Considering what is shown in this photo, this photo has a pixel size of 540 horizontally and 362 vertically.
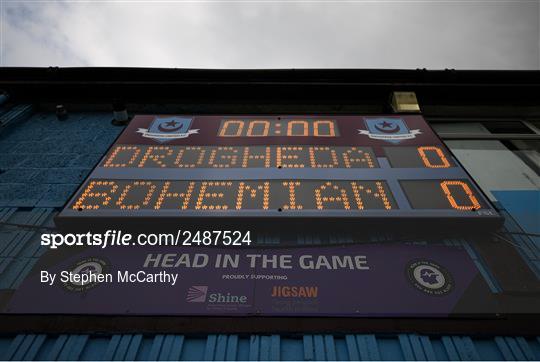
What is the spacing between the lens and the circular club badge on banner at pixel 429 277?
2586 mm

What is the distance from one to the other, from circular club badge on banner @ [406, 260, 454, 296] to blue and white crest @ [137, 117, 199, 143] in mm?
2714

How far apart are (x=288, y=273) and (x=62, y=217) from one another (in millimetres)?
1889

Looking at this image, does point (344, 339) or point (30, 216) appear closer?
point (344, 339)

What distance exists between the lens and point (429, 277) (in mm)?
2686

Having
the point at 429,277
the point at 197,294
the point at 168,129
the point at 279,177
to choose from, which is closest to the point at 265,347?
the point at 197,294

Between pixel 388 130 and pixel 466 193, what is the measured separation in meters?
1.23

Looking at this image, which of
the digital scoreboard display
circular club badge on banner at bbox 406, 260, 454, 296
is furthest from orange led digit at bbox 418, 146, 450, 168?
circular club badge on banner at bbox 406, 260, 454, 296

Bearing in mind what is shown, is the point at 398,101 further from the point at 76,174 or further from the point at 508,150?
the point at 76,174

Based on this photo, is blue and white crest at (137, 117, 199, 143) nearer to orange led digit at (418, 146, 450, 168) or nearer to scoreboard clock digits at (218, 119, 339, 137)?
scoreboard clock digits at (218, 119, 339, 137)

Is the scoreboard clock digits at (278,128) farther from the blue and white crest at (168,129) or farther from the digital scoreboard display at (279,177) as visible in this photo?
the blue and white crest at (168,129)

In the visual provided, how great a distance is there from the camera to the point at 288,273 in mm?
2711

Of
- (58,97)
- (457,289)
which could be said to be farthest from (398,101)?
(58,97)

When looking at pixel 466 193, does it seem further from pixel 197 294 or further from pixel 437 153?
pixel 197 294

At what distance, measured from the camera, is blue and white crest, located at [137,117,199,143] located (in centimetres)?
394
